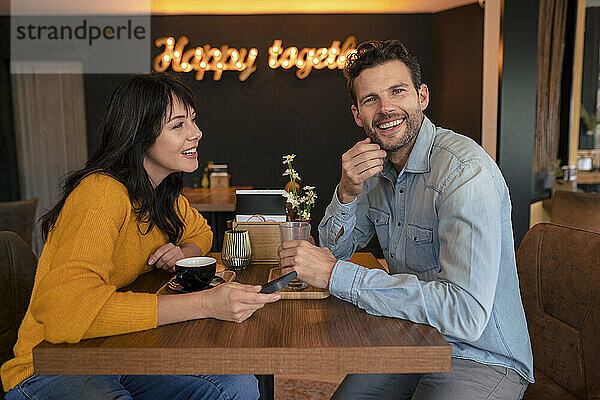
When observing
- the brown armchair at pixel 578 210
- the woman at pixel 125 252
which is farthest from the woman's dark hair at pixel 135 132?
the brown armchair at pixel 578 210

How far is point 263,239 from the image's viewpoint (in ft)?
5.80

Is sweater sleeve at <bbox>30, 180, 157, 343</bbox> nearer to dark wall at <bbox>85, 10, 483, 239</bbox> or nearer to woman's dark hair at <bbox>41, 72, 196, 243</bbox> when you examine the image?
woman's dark hair at <bbox>41, 72, 196, 243</bbox>

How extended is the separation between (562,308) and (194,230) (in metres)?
1.30

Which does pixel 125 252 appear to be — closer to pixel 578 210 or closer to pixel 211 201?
pixel 211 201

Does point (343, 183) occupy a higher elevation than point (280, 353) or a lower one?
higher

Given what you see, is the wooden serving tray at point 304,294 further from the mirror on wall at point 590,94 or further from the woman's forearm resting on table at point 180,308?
the mirror on wall at point 590,94

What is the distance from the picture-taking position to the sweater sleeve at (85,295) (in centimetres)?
110

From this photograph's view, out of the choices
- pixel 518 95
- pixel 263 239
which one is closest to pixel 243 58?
pixel 518 95

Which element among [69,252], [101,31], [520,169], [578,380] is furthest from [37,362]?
[101,31]

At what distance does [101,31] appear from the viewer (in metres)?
6.23

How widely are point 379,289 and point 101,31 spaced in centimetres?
608

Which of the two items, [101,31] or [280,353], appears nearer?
[280,353]

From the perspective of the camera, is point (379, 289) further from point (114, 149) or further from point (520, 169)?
point (520, 169)

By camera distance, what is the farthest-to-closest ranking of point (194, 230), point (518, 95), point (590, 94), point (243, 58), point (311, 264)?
point (243, 58) → point (590, 94) → point (518, 95) → point (194, 230) → point (311, 264)
